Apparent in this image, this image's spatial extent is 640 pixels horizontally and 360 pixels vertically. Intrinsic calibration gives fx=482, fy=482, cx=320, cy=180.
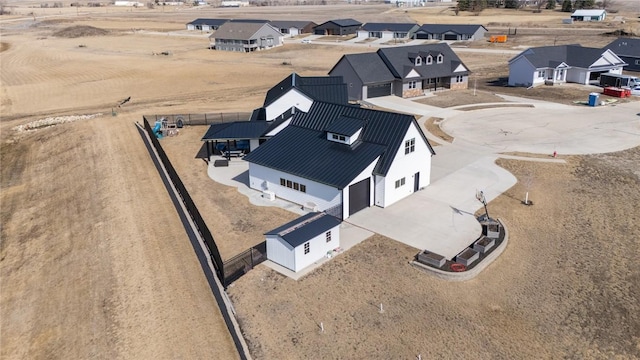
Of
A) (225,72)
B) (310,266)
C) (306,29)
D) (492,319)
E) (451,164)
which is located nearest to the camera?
(492,319)

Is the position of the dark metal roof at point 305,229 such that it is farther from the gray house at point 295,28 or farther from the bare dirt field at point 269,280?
the gray house at point 295,28

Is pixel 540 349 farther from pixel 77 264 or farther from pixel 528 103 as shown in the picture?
pixel 528 103

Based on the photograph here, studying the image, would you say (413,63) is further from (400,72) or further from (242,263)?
(242,263)

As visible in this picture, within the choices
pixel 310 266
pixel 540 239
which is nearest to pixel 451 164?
pixel 540 239

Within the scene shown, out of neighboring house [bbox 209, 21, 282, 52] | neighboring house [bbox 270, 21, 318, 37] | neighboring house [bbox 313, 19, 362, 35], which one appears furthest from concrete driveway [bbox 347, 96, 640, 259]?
neighboring house [bbox 270, 21, 318, 37]

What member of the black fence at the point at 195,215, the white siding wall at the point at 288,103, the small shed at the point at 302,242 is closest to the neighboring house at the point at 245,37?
the black fence at the point at 195,215

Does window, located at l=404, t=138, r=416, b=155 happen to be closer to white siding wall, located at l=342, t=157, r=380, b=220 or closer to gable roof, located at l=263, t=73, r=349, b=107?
white siding wall, located at l=342, t=157, r=380, b=220
